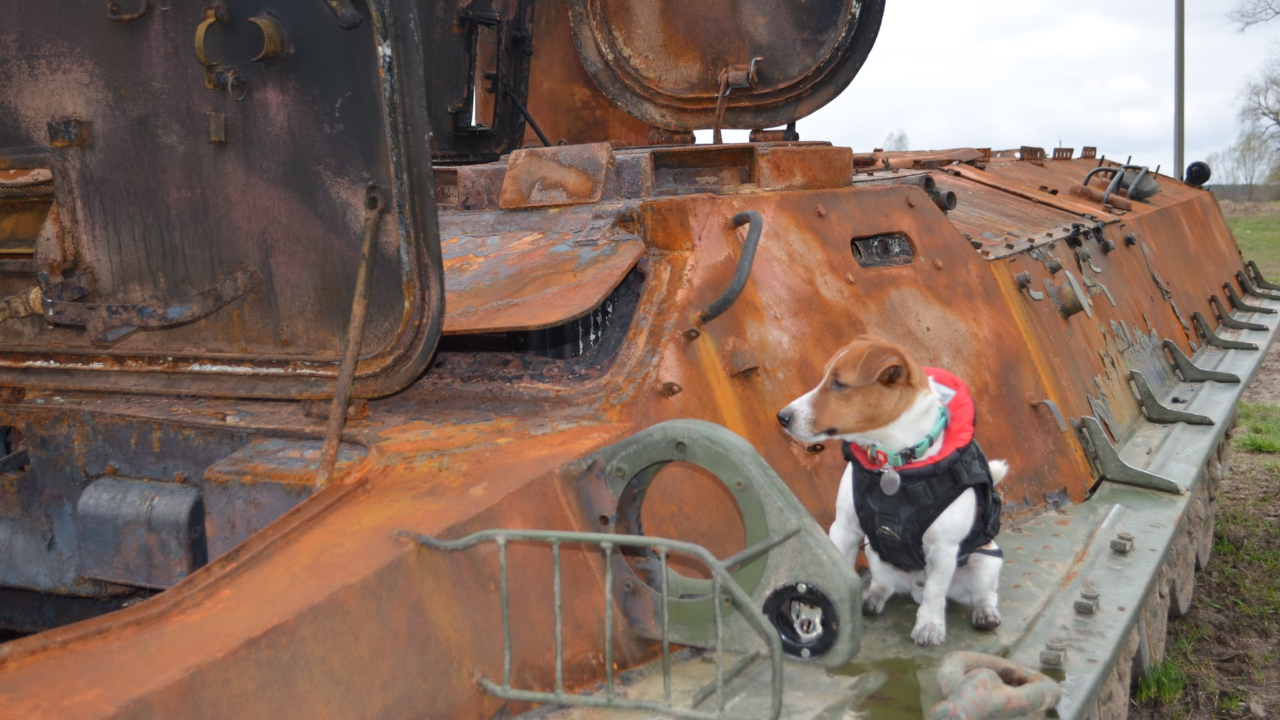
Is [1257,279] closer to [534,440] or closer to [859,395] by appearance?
[859,395]

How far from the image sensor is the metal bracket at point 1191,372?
550 centimetres

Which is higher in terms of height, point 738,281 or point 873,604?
point 738,281

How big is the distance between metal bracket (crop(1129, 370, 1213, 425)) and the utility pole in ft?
44.4

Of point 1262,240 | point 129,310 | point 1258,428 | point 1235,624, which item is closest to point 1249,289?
point 1258,428

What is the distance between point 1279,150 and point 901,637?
37.3 metres

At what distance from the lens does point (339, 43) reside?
8.61ft

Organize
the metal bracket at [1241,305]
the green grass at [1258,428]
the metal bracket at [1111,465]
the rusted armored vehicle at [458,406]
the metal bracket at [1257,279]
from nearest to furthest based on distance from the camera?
the rusted armored vehicle at [458,406]
the metal bracket at [1111,465]
the metal bracket at [1241,305]
the green grass at [1258,428]
the metal bracket at [1257,279]

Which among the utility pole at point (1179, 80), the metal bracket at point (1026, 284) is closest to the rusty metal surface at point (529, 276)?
the metal bracket at point (1026, 284)

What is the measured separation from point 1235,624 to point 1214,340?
192cm

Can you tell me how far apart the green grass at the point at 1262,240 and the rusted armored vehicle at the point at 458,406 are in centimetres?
1287

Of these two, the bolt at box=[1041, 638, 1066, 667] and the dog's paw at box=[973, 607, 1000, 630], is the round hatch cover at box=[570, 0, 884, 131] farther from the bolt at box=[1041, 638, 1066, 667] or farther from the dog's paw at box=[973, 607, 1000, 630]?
the bolt at box=[1041, 638, 1066, 667]

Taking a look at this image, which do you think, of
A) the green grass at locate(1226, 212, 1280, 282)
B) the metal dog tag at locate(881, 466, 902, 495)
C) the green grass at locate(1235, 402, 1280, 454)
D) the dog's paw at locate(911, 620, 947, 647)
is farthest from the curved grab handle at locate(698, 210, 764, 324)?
the green grass at locate(1226, 212, 1280, 282)

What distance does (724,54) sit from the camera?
4.37 metres

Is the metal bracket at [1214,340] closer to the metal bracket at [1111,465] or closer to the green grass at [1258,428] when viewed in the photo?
the green grass at [1258,428]
